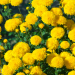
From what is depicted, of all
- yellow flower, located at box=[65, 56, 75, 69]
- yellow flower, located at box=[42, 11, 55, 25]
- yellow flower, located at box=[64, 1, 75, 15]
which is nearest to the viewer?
yellow flower, located at box=[65, 56, 75, 69]

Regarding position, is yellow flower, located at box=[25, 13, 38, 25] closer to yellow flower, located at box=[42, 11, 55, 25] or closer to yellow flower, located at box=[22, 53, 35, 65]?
yellow flower, located at box=[42, 11, 55, 25]

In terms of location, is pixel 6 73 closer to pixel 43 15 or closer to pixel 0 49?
pixel 0 49

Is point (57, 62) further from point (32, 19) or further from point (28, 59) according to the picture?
point (32, 19)

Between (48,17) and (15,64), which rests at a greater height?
(48,17)

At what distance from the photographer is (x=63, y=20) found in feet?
6.90

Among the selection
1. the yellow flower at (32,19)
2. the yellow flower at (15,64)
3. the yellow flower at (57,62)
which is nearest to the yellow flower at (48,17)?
the yellow flower at (32,19)

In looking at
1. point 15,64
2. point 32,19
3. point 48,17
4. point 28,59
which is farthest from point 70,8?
point 15,64

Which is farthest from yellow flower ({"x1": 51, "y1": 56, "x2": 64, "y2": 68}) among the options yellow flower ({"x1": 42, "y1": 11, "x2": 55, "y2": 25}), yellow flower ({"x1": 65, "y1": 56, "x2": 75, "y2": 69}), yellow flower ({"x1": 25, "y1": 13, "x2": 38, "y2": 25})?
yellow flower ({"x1": 25, "y1": 13, "x2": 38, "y2": 25})

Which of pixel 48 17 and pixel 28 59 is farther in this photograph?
pixel 48 17

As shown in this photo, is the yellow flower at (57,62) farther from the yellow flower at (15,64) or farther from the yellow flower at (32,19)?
the yellow flower at (32,19)

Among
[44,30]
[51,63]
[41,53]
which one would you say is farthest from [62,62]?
[44,30]

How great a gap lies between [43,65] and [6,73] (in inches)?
19.5

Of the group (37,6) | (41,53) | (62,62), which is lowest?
(62,62)

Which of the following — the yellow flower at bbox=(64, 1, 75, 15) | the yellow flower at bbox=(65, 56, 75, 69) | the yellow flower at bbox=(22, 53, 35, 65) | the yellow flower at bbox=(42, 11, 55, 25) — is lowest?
the yellow flower at bbox=(65, 56, 75, 69)
